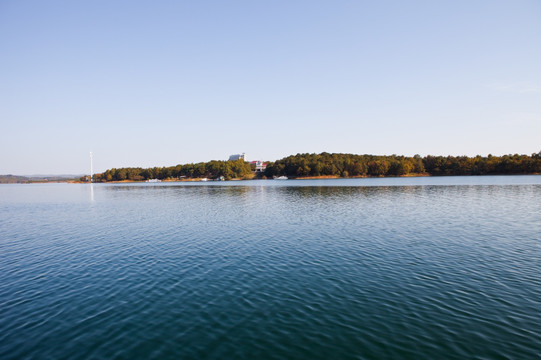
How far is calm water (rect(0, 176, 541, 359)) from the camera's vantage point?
1122 cm

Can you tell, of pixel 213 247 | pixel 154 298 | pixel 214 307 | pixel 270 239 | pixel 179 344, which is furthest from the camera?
pixel 270 239

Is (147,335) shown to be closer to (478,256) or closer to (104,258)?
(104,258)

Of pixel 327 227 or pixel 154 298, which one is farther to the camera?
pixel 327 227

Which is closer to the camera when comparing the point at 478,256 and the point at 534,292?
the point at 534,292

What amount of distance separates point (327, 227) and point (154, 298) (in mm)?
24139

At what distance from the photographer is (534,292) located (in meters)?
15.5

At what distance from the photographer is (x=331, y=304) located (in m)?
14.8

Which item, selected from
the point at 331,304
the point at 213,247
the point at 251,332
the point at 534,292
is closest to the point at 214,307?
the point at 251,332

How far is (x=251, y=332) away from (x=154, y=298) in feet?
23.8

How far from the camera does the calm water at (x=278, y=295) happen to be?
11.2 meters

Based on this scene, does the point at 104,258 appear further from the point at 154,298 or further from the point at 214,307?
the point at 214,307

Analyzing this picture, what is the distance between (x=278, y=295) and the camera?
16.1 metres

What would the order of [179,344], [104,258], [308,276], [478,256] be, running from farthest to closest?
[104,258] → [478,256] → [308,276] → [179,344]

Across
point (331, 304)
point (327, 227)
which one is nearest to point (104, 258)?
point (331, 304)
